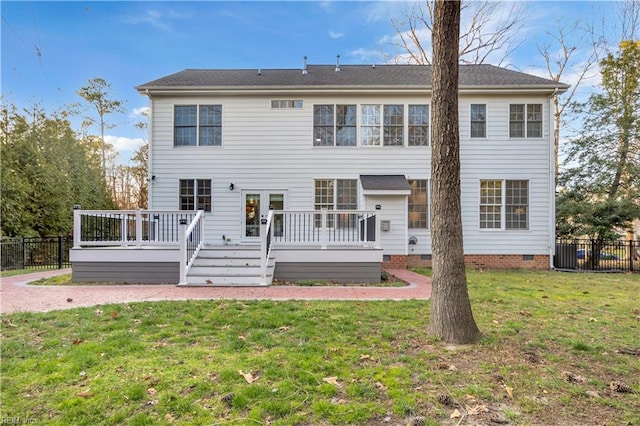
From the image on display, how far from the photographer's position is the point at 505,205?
1136 cm

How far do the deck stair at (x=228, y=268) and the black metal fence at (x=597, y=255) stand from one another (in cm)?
1039

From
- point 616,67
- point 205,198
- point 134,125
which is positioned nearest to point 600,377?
point 205,198

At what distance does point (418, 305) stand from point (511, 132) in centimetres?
878

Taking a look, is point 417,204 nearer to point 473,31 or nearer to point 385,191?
point 385,191

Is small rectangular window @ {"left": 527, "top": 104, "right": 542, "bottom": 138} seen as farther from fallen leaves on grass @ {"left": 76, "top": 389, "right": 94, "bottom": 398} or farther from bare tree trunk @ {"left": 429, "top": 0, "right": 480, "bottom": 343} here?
fallen leaves on grass @ {"left": 76, "top": 389, "right": 94, "bottom": 398}

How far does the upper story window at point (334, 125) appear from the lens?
37.6 ft

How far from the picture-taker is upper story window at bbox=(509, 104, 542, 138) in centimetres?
1136

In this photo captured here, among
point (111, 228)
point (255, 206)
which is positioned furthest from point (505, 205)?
point (111, 228)

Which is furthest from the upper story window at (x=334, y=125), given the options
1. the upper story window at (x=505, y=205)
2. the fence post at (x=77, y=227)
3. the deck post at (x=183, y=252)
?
the fence post at (x=77, y=227)

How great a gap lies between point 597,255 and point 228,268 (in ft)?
43.8

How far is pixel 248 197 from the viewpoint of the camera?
37.2 feet

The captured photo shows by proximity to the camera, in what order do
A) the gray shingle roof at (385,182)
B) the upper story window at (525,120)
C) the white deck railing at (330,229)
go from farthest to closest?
the upper story window at (525,120) < the gray shingle roof at (385,182) < the white deck railing at (330,229)

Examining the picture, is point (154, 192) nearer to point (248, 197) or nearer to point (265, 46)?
point (248, 197)

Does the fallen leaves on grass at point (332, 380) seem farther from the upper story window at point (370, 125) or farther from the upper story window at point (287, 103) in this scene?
the upper story window at point (287, 103)
